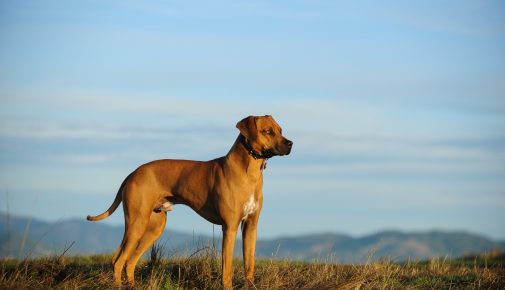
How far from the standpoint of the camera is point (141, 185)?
11.8 meters

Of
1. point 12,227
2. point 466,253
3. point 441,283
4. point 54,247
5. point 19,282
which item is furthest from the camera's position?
point 466,253

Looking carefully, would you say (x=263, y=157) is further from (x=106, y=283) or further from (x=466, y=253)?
(x=466, y=253)

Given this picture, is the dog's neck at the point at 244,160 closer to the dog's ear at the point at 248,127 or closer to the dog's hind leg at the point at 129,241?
the dog's ear at the point at 248,127

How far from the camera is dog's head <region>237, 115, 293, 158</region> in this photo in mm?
11047

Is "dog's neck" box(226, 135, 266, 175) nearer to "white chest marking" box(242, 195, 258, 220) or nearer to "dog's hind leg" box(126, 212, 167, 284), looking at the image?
"white chest marking" box(242, 195, 258, 220)

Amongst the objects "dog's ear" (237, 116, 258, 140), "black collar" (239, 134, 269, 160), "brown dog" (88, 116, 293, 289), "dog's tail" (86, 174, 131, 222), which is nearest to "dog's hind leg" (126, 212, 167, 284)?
"brown dog" (88, 116, 293, 289)

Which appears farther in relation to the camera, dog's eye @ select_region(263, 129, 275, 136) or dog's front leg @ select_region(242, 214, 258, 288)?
dog's front leg @ select_region(242, 214, 258, 288)

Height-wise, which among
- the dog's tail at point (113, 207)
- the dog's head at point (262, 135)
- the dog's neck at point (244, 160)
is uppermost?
the dog's head at point (262, 135)

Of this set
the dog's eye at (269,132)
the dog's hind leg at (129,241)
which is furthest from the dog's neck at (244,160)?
the dog's hind leg at (129,241)

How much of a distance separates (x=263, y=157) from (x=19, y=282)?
12.7ft

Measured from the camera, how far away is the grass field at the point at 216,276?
11359 millimetres

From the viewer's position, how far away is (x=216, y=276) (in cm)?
1230

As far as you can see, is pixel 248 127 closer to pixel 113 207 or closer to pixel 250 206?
pixel 250 206

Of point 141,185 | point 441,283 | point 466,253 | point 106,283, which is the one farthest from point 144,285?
point 466,253
